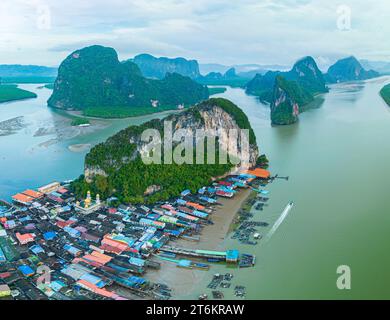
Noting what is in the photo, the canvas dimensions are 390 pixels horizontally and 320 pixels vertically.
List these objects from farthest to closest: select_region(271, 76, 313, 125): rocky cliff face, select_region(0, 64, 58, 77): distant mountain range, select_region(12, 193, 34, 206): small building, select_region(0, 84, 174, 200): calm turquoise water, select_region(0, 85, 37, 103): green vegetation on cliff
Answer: select_region(0, 64, 58, 77): distant mountain range, select_region(0, 85, 37, 103): green vegetation on cliff, select_region(271, 76, 313, 125): rocky cliff face, select_region(0, 84, 174, 200): calm turquoise water, select_region(12, 193, 34, 206): small building

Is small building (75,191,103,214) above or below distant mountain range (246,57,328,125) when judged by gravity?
A: below

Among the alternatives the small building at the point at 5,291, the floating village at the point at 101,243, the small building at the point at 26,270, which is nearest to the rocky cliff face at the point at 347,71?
the floating village at the point at 101,243

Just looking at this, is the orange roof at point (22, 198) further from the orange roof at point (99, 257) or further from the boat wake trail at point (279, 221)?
the boat wake trail at point (279, 221)

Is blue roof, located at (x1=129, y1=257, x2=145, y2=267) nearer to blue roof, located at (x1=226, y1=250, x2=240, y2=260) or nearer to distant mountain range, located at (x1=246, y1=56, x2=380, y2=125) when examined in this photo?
blue roof, located at (x1=226, y1=250, x2=240, y2=260)

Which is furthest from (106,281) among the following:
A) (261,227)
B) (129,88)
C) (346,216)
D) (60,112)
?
(129,88)

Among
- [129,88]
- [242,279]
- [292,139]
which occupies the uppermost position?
[129,88]

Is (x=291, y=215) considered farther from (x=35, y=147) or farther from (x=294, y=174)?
(x=35, y=147)

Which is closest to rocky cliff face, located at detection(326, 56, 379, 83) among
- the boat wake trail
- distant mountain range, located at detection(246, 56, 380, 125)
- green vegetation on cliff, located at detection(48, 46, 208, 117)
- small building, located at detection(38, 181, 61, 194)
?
distant mountain range, located at detection(246, 56, 380, 125)
